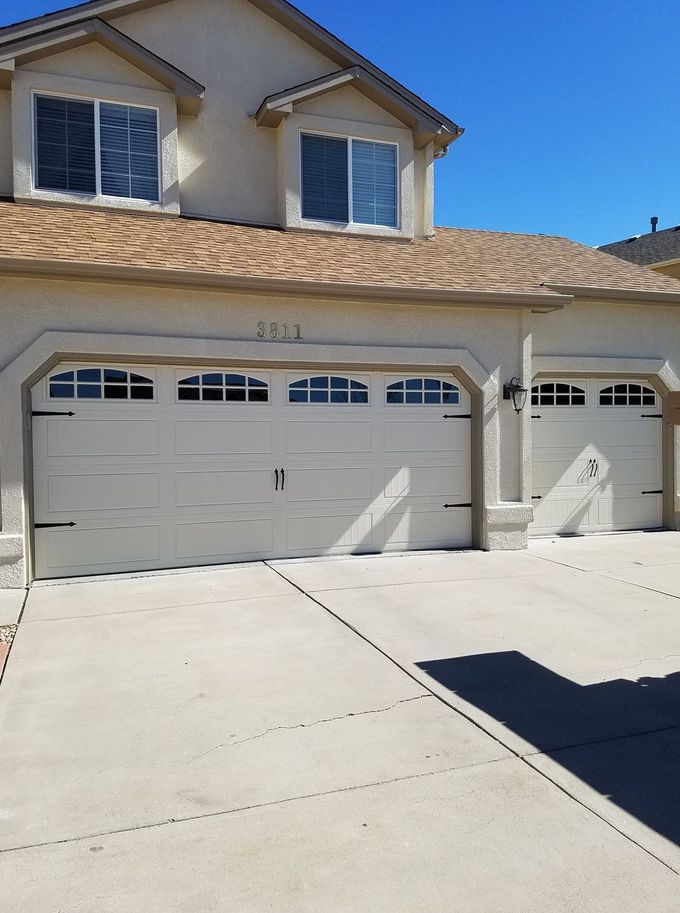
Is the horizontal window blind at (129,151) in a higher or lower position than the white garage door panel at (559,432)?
higher

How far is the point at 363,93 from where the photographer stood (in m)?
11.1

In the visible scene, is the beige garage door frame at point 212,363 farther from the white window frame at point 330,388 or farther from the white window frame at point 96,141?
the white window frame at point 96,141

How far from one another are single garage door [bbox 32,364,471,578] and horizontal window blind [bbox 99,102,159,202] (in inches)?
117

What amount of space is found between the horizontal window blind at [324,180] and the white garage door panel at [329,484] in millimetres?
4006

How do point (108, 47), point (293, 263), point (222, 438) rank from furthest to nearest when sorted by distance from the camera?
point (108, 47) → point (293, 263) → point (222, 438)

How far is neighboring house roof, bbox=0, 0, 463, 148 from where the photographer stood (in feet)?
30.9

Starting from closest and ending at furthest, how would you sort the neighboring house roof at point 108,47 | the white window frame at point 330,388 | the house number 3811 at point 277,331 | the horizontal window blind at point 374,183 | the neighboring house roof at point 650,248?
the house number 3811 at point 277,331 < the neighboring house roof at point 108,47 < the white window frame at point 330,388 < the horizontal window blind at point 374,183 < the neighboring house roof at point 650,248

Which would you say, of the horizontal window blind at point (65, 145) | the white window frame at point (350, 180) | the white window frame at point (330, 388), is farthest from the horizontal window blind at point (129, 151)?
the white window frame at point (330, 388)

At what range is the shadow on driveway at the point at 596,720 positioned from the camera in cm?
357

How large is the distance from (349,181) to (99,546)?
6.56m

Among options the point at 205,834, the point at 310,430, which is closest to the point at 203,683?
the point at 205,834

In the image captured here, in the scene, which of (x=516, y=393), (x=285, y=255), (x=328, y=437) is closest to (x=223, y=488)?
(x=328, y=437)

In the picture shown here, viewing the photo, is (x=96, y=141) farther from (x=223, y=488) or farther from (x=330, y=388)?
(x=223, y=488)

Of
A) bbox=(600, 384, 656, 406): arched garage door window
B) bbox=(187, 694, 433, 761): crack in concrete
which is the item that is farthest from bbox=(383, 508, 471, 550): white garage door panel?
bbox=(187, 694, 433, 761): crack in concrete
